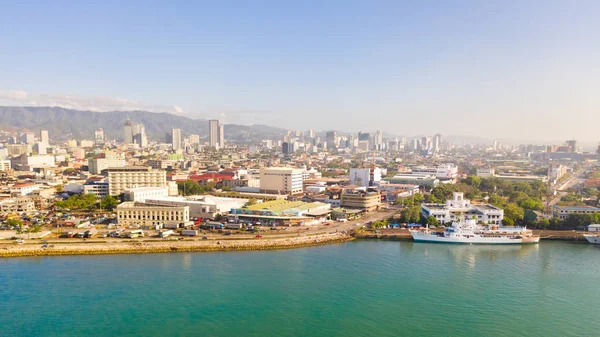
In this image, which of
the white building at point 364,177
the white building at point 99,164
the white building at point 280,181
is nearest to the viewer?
the white building at point 280,181

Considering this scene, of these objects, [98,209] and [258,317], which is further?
[98,209]

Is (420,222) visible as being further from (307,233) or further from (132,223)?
(132,223)

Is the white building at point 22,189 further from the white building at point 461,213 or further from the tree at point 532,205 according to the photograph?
the tree at point 532,205

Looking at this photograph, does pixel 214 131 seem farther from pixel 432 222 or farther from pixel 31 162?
pixel 432 222

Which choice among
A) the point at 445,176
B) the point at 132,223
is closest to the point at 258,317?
the point at 132,223

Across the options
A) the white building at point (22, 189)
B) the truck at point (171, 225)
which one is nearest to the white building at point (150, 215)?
the truck at point (171, 225)

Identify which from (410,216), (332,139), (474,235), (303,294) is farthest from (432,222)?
(332,139)
